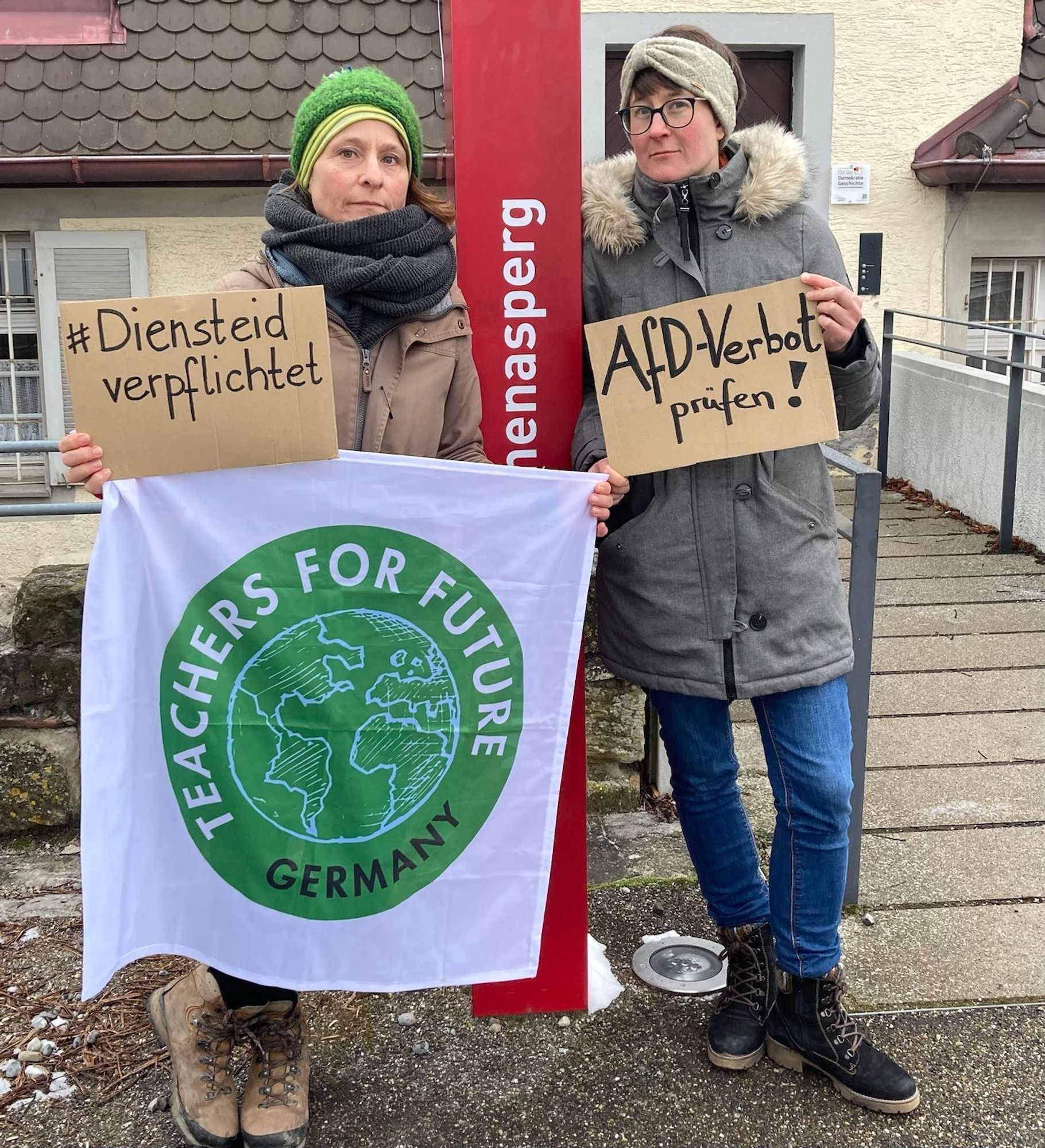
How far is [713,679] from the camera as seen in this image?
2484 mm

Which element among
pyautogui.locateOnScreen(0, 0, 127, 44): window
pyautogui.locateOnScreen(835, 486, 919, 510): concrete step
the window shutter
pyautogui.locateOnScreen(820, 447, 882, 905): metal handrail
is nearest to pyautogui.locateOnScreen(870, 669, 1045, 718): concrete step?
pyautogui.locateOnScreen(820, 447, 882, 905): metal handrail

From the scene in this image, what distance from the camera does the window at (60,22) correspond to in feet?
25.8

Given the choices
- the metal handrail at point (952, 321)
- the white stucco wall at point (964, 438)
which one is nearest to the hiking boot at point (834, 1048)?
the white stucco wall at point (964, 438)

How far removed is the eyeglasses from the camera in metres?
2.35

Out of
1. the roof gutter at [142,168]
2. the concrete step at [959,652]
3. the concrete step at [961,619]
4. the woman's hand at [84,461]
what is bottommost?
the concrete step at [959,652]

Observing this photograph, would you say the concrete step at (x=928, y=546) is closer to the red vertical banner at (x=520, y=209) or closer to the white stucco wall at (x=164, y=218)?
the white stucco wall at (x=164, y=218)

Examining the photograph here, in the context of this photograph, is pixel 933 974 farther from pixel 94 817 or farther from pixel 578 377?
pixel 94 817

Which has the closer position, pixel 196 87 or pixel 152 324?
pixel 152 324

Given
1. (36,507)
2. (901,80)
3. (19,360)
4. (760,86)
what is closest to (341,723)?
(36,507)

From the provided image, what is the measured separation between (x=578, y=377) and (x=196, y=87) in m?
6.16

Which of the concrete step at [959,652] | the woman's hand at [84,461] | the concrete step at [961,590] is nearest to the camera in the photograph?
the woman's hand at [84,461]

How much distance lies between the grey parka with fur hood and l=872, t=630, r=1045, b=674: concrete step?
287cm

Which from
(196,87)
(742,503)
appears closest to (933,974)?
(742,503)

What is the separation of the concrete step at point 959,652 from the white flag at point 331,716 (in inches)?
124
